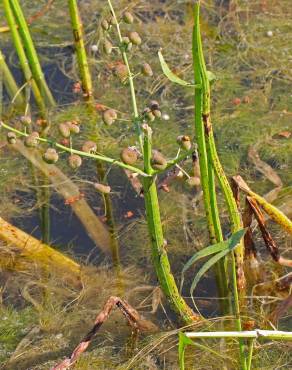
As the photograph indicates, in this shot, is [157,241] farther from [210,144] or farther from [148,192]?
[210,144]

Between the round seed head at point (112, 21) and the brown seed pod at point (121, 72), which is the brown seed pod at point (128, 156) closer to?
the brown seed pod at point (121, 72)

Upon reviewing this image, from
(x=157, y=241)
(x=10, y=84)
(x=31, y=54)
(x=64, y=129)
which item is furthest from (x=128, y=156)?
(x=10, y=84)

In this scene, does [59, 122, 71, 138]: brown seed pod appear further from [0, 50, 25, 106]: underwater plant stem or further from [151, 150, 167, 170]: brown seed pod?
[0, 50, 25, 106]: underwater plant stem

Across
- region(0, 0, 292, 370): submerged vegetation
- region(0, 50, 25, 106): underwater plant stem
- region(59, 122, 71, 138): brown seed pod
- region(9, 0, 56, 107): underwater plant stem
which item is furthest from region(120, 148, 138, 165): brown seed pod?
region(0, 50, 25, 106): underwater plant stem

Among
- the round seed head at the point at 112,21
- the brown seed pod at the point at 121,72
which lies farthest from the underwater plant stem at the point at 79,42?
the brown seed pod at the point at 121,72

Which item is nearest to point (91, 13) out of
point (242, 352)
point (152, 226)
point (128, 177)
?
point (128, 177)

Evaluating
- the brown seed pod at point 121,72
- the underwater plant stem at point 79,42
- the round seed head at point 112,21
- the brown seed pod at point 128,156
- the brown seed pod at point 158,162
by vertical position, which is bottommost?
the underwater plant stem at point 79,42

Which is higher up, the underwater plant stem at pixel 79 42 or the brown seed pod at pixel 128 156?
the brown seed pod at pixel 128 156
